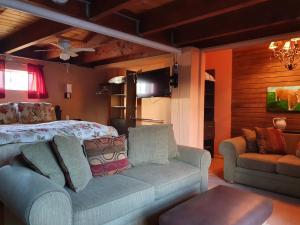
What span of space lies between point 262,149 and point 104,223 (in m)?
2.84

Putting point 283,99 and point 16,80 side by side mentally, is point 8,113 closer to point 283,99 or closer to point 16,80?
point 16,80

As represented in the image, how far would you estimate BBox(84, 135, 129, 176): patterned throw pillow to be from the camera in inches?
89.9

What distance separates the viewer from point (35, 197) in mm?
1457

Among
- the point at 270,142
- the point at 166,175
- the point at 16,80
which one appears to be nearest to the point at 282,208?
the point at 270,142

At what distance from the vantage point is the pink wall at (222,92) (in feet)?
18.2

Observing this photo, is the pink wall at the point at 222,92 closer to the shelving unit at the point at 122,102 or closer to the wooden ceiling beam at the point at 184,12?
the shelving unit at the point at 122,102

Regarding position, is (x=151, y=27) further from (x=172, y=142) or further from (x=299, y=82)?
(x=299, y=82)

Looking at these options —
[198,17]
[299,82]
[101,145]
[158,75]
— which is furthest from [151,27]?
[299,82]

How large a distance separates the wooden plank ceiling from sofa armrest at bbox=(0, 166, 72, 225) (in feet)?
6.01

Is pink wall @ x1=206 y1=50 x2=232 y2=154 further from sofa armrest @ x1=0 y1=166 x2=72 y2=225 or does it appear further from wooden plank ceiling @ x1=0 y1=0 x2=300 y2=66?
sofa armrest @ x1=0 y1=166 x2=72 y2=225

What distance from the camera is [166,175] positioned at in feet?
7.91

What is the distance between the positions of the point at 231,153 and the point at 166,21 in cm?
217

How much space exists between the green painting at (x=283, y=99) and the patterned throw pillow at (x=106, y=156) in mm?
3600

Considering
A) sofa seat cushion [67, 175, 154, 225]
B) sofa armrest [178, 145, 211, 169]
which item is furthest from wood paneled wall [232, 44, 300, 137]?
sofa seat cushion [67, 175, 154, 225]
